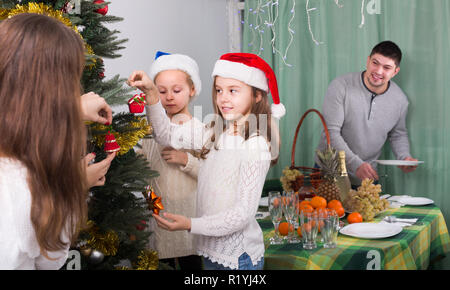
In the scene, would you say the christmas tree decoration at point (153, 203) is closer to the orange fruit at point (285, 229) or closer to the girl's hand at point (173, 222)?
the girl's hand at point (173, 222)

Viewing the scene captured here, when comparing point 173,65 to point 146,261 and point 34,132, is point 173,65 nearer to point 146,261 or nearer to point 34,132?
point 146,261

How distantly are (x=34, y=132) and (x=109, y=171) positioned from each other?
41cm

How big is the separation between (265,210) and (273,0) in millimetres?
1813

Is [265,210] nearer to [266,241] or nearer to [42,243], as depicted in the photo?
[266,241]

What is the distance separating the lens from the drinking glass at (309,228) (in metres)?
1.60

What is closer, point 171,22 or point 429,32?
point 429,32

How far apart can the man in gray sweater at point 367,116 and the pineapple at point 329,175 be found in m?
0.63

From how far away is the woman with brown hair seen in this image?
0.82m

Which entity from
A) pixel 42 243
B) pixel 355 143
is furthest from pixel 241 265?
pixel 355 143

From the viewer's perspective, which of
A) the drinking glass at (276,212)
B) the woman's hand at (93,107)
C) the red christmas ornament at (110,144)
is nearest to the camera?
the woman's hand at (93,107)

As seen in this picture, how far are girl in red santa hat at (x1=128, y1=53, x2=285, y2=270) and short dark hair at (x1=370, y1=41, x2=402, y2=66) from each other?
1.29 m

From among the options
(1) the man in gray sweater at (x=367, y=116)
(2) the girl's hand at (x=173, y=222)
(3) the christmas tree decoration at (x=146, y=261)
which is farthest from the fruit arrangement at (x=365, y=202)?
(3) the christmas tree decoration at (x=146, y=261)

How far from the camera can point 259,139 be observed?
58.4 inches

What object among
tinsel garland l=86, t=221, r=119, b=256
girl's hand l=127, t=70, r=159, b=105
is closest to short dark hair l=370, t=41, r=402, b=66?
girl's hand l=127, t=70, r=159, b=105
